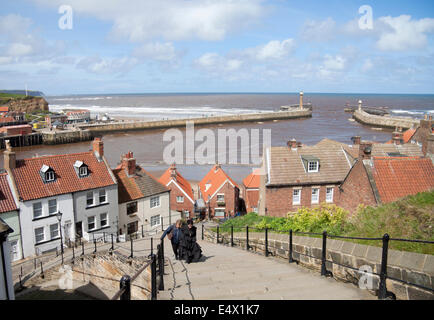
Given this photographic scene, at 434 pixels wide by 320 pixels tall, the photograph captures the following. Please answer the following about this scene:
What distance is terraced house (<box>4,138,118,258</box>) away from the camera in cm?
2394

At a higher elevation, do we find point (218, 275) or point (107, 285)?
point (218, 275)

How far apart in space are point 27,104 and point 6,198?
14448cm

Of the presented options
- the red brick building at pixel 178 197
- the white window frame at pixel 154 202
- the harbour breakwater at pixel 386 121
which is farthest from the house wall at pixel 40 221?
the harbour breakwater at pixel 386 121

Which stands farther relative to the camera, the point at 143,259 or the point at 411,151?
the point at 411,151

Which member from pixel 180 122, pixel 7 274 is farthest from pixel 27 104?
pixel 7 274

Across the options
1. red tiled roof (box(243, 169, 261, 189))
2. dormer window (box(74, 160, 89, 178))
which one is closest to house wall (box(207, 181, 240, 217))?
red tiled roof (box(243, 169, 261, 189))

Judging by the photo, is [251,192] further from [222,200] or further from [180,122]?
[180,122]

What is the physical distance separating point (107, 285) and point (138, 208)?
39.2 ft

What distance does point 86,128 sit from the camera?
96375mm

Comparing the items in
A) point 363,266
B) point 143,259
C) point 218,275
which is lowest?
point 143,259
